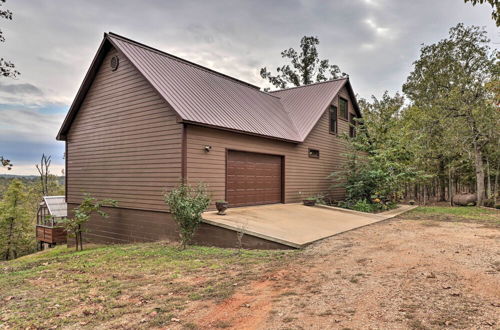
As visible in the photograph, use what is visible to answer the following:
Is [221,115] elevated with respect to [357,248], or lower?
elevated

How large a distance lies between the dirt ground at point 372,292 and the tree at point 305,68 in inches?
959

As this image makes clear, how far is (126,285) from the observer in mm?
4508

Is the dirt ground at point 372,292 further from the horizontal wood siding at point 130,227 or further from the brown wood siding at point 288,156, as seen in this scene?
the horizontal wood siding at point 130,227

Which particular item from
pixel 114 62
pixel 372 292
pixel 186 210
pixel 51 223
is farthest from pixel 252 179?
pixel 51 223

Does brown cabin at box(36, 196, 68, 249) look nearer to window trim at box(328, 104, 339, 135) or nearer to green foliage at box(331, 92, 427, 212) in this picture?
green foliage at box(331, 92, 427, 212)

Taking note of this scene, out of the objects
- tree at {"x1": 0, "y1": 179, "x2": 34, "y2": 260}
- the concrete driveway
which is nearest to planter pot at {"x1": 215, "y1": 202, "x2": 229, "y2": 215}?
the concrete driveway

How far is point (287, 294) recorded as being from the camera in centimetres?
370

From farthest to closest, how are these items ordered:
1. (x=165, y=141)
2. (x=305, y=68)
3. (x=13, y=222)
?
(x=305, y=68)
(x=13, y=222)
(x=165, y=141)

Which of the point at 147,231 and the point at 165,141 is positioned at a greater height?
the point at 165,141

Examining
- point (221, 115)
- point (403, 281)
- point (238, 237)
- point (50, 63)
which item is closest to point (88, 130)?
point (50, 63)

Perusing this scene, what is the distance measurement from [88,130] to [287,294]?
10355 millimetres

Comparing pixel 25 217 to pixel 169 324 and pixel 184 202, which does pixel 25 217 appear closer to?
pixel 184 202

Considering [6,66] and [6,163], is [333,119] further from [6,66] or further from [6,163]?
[6,163]

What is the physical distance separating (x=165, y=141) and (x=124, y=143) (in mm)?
2091
